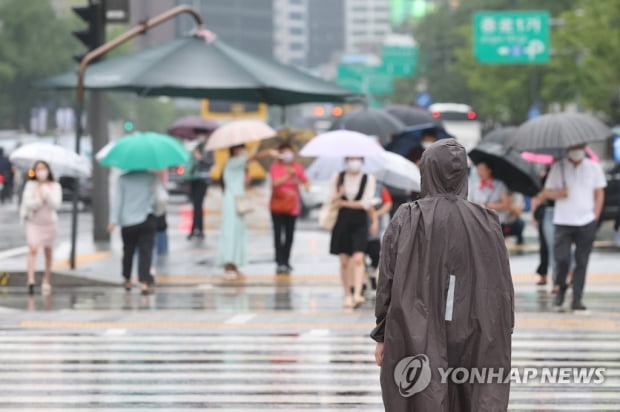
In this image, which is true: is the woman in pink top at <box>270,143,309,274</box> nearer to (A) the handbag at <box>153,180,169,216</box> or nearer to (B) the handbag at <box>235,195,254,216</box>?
(B) the handbag at <box>235,195,254,216</box>

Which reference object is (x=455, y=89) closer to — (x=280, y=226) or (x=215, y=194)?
(x=215, y=194)

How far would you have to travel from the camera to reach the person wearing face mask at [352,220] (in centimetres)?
1614

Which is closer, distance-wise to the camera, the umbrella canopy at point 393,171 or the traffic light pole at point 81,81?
the umbrella canopy at point 393,171

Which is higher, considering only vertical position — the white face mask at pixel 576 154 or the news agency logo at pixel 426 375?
the white face mask at pixel 576 154

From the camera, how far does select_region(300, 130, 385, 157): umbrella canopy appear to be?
16.3 metres

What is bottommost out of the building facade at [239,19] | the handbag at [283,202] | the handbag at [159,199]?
the handbag at [283,202]

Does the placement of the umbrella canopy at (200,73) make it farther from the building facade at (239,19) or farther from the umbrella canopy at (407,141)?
the building facade at (239,19)

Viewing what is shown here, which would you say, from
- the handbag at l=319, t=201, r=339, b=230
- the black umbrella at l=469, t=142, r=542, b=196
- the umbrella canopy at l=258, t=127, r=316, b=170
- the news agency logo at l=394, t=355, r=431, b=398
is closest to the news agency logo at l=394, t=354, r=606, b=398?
the news agency logo at l=394, t=355, r=431, b=398

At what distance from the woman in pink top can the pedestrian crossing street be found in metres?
6.12

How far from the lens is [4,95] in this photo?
3656 inches

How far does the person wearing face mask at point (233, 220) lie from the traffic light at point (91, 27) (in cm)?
403

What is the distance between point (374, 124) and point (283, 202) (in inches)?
64.4

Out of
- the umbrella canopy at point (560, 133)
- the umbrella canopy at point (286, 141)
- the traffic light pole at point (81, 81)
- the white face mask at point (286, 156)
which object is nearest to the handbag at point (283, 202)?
the white face mask at point (286, 156)

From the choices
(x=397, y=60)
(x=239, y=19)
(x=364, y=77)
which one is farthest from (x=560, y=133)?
(x=239, y=19)
